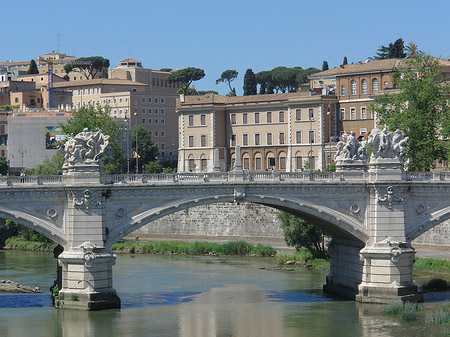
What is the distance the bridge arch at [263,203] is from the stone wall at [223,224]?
22.8m

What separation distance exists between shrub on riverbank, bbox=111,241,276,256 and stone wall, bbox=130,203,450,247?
324 cm

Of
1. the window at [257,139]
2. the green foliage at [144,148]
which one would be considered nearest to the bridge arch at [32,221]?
the window at [257,139]

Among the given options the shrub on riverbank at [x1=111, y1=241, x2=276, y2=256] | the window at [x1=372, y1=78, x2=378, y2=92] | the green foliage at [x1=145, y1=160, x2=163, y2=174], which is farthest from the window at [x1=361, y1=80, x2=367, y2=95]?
the shrub on riverbank at [x1=111, y1=241, x2=276, y2=256]

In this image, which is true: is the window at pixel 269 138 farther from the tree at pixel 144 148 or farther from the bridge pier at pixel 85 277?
the bridge pier at pixel 85 277

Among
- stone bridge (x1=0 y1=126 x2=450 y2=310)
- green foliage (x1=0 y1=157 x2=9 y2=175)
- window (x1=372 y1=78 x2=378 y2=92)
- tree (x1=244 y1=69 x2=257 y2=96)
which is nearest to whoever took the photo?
stone bridge (x1=0 y1=126 x2=450 y2=310)

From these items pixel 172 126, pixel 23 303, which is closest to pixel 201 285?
pixel 23 303

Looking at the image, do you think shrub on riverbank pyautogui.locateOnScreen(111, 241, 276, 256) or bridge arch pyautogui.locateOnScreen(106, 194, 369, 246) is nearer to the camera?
bridge arch pyautogui.locateOnScreen(106, 194, 369, 246)

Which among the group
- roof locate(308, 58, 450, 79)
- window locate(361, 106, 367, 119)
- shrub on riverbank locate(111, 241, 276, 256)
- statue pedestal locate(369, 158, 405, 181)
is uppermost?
roof locate(308, 58, 450, 79)

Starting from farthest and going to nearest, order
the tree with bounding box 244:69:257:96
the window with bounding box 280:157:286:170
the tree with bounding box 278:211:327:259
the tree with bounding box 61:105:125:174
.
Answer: the tree with bounding box 244:69:257:96
the window with bounding box 280:157:286:170
the tree with bounding box 61:105:125:174
the tree with bounding box 278:211:327:259

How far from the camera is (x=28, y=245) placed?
70.1 metres

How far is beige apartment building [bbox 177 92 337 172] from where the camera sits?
88.1m

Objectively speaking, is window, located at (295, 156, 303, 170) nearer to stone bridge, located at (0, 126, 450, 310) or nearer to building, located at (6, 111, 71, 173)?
building, located at (6, 111, 71, 173)

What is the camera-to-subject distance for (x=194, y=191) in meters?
42.6

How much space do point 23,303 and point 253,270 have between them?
1582cm
